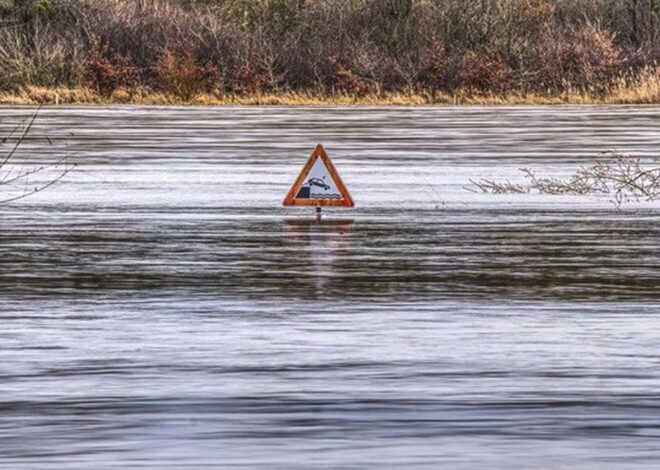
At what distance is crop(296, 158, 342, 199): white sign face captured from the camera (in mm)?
22109

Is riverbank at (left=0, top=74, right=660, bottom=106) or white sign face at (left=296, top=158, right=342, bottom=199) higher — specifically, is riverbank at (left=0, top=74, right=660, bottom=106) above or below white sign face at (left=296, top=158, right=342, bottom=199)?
below

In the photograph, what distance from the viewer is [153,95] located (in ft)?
238

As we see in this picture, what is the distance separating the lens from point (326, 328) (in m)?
12.8

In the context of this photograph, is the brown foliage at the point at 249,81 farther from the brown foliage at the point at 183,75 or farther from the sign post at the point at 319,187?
the sign post at the point at 319,187

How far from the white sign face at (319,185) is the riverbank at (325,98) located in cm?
4453

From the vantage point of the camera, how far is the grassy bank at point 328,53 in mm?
72312

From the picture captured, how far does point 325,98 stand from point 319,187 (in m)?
49.1

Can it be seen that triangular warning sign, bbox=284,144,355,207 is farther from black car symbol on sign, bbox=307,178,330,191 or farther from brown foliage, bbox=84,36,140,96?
brown foliage, bbox=84,36,140,96

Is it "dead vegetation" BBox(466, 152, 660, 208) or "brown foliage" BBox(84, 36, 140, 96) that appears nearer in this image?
"dead vegetation" BBox(466, 152, 660, 208)

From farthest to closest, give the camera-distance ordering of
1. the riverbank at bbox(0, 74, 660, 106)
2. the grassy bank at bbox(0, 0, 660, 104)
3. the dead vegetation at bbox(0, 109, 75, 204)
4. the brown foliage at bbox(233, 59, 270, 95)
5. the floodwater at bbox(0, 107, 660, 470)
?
the brown foliage at bbox(233, 59, 270, 95)
the grassy bank at bbox(0, 0, 660, 104)
the riverbank at bbox(0, 74, 660, 106)
the dead vegetation at bbox(0, 109, 75, 204)
the floodwater at bbox(0, 107, 660, 470)

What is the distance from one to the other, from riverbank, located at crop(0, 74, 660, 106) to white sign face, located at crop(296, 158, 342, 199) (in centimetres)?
4453

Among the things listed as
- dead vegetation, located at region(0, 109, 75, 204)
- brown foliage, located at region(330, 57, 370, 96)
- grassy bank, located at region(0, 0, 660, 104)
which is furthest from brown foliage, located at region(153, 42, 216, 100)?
dead vegetation, located at region(0, 109, 75, 204)

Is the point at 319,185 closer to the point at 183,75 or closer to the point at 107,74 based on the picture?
the point at 183,75

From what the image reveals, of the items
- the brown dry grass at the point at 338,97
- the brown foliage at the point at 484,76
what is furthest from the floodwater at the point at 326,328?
the brown foliage at the point at 484,76
